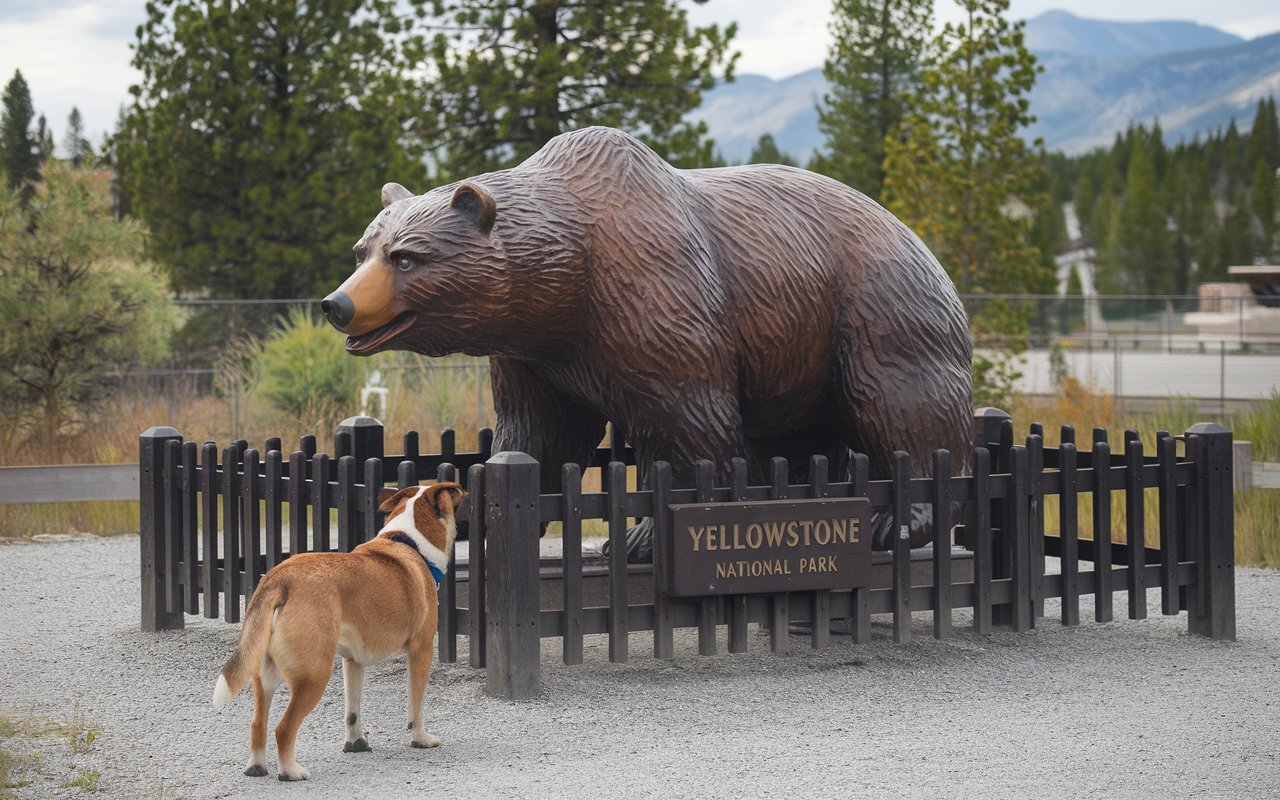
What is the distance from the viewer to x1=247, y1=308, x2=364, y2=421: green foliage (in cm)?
1376

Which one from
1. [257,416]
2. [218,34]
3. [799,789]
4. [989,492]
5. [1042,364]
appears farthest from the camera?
[1042,364]

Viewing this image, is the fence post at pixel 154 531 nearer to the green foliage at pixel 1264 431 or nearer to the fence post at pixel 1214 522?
the fence post at pixel 1214 522

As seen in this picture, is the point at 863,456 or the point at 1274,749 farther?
the point at 863,456

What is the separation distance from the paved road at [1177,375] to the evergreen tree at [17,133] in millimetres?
24132

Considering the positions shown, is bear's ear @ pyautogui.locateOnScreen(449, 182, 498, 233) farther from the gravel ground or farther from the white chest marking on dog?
the gravel ground

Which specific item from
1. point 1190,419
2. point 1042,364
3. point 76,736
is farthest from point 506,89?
point 1042,364

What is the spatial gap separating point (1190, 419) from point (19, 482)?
9.27 m

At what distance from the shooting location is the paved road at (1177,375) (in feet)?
71.1

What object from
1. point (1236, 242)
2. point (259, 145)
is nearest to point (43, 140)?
point (259, 145)

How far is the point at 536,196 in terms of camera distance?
18.5 feet

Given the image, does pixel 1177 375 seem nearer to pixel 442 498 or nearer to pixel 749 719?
pixel 749 719

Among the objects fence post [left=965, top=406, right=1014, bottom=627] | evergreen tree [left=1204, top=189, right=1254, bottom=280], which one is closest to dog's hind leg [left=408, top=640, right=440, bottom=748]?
fence post [left=965, top=406, right=1014, bottom=627]

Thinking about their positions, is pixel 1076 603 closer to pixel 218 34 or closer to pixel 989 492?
pixel 989 492

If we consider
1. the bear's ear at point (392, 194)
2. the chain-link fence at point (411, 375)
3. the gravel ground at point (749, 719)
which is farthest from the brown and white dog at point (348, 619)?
the chain-link fence at point (411, 375)
